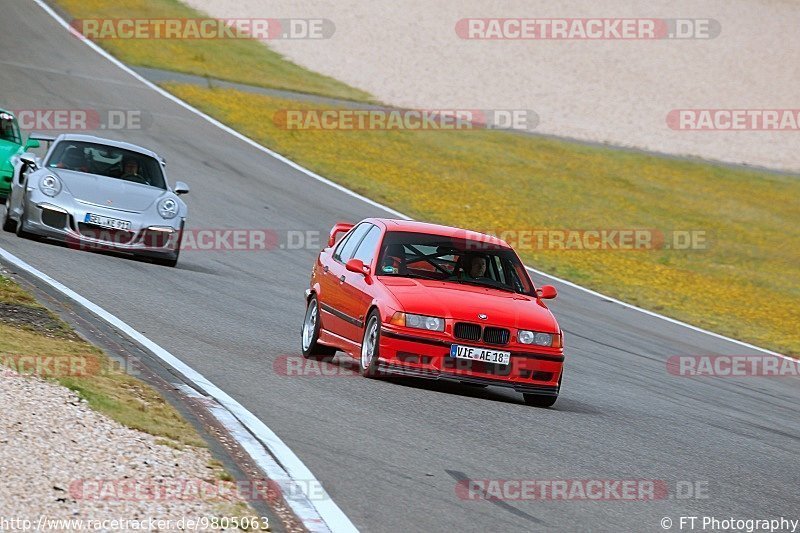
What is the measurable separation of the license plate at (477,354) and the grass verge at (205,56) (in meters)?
30.3

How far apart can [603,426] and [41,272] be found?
6747 millimetres

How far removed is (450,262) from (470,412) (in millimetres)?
2072

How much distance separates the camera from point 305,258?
20938 mm

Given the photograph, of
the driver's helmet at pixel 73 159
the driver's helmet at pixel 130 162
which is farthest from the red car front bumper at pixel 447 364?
the driver's helmet at pixel 73 159

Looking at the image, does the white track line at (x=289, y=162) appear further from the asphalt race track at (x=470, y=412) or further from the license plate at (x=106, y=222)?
the license plate at (x=106, y=222)

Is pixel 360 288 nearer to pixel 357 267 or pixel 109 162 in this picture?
pixel 357 267

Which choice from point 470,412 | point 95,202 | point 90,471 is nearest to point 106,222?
point 95,202

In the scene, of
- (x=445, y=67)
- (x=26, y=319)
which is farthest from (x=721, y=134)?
(x=26, y=319)

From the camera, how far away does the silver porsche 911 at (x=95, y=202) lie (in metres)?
16.5

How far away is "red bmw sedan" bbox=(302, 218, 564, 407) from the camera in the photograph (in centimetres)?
1066

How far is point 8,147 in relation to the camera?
19.9 meters

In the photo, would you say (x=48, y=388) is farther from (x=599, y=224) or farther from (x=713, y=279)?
(x=599, y=224)

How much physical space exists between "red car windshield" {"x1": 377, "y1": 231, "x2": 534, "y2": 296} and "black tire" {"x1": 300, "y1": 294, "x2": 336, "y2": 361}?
40.2 inches

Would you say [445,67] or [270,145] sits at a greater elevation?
[445,67]
